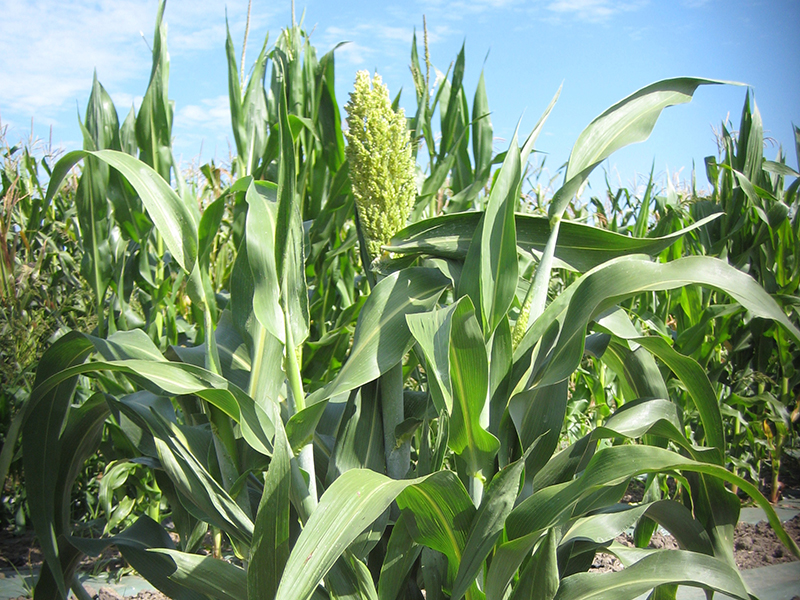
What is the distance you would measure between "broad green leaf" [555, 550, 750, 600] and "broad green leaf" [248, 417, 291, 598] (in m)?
0.48

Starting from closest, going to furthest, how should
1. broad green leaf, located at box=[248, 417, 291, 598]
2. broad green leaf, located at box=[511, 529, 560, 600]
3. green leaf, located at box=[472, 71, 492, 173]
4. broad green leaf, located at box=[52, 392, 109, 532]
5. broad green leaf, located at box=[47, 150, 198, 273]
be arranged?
broad green leaf, located at box=[248, 417, 291, 598]
broad green leaf, located at box=[511, 529, 560, 600]
broad green leaf, located at box=[47, 150, 198, 273]
broad green leaf, located at box=[52, 392, 109, 532]
green leaf, located at box=[472, 71, 492, 173]

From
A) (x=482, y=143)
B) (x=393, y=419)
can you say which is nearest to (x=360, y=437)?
(x=393, y=419)

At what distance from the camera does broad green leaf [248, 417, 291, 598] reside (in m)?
0.78

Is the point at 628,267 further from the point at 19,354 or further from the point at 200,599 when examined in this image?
the point at 19,354

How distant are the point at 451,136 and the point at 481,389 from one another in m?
0.99

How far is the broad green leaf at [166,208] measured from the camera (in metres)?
1.03

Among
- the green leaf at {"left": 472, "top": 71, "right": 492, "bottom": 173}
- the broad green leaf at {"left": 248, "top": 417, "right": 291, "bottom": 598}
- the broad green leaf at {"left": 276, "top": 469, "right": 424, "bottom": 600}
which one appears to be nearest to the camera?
the broad green leaf at {"left": 276, "top": 469, "right": 424, "bottom": 600}

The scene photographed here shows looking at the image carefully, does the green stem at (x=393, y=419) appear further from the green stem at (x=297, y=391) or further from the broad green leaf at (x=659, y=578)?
the broad green leaf at (x=659, y=578)

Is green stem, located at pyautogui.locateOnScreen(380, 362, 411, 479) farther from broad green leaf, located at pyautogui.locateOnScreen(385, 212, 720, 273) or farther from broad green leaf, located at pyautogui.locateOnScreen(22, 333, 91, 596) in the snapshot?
broad green leaf, located at pyautogui.locateOnScreen(22, 333, 91, 596)

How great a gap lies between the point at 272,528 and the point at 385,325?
1.22 ft

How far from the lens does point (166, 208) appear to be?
1046mm

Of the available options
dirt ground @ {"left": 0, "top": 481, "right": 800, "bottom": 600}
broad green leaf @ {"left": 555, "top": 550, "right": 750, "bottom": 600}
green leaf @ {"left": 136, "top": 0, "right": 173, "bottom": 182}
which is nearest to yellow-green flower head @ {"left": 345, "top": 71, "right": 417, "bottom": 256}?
broad green leaf @ {"left": 555, "top": 550, "right": 750, "bottom": 600}

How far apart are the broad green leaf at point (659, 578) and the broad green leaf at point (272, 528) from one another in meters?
0.48

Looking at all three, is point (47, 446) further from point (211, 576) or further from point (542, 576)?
point (542, 576)
